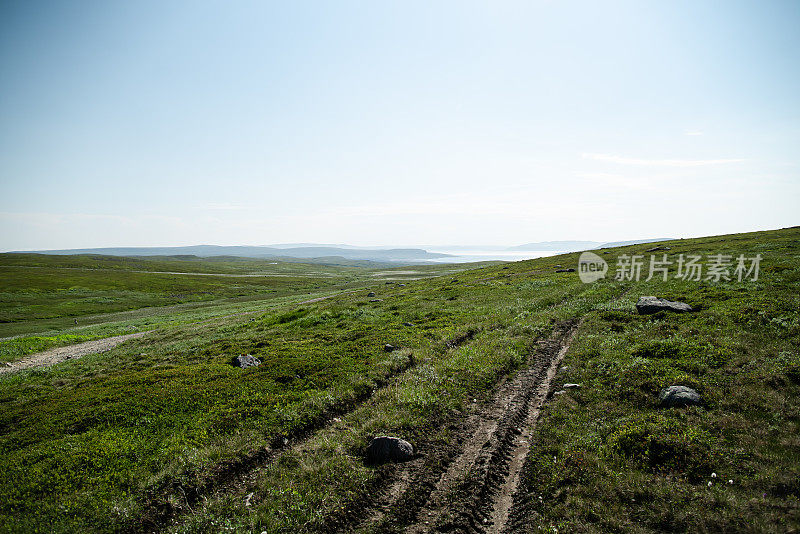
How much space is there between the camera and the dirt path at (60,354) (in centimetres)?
2967

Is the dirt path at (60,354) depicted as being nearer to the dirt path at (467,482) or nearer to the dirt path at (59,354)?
the dirt path at (59,354)

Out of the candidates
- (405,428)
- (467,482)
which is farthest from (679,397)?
(405,428)

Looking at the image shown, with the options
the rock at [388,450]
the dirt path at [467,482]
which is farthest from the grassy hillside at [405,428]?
the rock at [388,450]

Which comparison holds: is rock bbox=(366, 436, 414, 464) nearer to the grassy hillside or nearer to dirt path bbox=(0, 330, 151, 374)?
the grassy hillside

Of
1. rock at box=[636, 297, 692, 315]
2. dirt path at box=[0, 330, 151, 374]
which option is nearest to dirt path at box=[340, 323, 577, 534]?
rock at box=[636, 297, 692, 315]

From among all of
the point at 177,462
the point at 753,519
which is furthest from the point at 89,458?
the point at 753,519

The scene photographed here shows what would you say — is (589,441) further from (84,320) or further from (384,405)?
(84,320)

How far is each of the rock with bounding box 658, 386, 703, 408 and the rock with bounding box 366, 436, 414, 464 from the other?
32.2ft

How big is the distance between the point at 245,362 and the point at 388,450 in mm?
13530

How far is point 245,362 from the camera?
825 inches

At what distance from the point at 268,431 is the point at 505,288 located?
37.3 meters

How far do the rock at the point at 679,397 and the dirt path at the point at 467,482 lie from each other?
14.6ft

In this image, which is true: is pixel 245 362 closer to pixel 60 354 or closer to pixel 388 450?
pixel 388 450

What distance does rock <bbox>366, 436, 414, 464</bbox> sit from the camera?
11156mm
